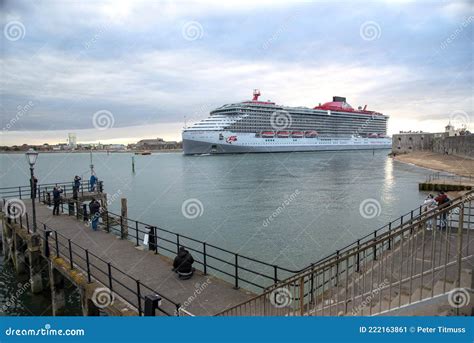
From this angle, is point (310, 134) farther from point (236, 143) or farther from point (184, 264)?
point (184, 264)

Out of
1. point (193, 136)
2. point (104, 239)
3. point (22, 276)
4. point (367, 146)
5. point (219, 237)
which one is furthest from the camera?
point (367, 146)

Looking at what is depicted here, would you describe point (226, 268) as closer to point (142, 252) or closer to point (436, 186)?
point (142, 252)

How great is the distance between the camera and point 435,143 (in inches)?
3627

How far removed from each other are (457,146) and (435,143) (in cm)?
2253

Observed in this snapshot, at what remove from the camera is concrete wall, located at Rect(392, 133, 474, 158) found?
213 feet

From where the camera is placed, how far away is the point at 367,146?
484 feet

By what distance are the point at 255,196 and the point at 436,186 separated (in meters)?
18.2

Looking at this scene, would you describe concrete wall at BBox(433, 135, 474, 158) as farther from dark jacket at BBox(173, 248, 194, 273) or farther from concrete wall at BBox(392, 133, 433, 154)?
dark jacket at BBox(173, 248, 194, 273)

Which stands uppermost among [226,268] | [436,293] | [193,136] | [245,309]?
[193,136]

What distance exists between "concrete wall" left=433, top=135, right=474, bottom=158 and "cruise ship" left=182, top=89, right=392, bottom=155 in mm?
44197

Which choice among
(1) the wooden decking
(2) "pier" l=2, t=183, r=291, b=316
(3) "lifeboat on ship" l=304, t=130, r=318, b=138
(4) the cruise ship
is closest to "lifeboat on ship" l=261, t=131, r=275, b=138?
(4) the cruise ship

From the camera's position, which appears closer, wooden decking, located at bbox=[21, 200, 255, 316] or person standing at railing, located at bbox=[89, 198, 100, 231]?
wooden decking, located at bbox=[21, 200, 255, 316]

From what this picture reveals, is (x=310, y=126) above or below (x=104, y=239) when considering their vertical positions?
above

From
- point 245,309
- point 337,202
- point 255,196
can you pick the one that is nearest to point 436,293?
Result: point 245,309
